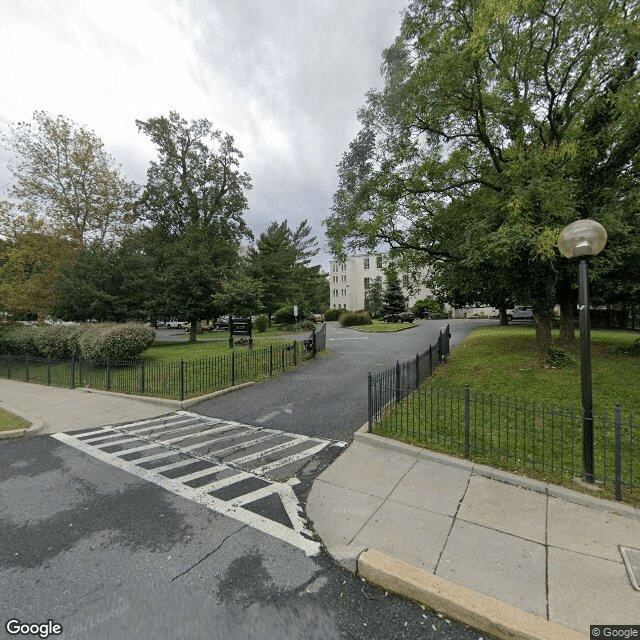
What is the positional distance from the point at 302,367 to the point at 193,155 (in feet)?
84.8

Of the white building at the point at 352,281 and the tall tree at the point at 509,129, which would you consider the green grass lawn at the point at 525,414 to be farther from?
the white building at the point at 352,281

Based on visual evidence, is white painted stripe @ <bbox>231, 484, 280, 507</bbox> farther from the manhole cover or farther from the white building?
the white building

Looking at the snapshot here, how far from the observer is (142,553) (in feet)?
10.9

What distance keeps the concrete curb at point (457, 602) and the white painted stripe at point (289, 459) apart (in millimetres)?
2449

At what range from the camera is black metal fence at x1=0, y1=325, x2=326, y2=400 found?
10289 millimetres

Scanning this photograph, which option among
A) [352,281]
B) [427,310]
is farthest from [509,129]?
[352,281]

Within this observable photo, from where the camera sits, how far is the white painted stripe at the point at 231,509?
3479mm

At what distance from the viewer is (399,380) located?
798cm

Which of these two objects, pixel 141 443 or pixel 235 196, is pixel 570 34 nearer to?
pixel 141 443

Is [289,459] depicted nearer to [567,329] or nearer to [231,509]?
[231,509]

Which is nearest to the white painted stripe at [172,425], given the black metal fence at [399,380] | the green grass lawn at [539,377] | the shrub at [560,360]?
the black metal fence at [399,380]

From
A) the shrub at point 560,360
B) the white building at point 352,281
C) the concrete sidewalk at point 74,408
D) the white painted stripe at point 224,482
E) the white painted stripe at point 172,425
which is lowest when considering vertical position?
the concrete sidewalk at point 74,408

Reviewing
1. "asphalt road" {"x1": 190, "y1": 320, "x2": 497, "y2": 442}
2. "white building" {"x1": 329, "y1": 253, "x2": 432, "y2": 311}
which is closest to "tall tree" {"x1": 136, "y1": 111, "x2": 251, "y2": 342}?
"asphalt road" {"x1": 190, "y1": 320, "x2": 497, "y2": 442}

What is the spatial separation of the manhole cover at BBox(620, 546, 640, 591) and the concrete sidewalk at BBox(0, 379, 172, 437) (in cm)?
900
